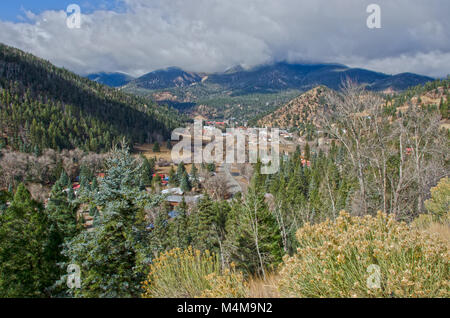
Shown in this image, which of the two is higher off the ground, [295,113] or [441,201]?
[295,113]

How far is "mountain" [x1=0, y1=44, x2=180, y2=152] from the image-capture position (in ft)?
256

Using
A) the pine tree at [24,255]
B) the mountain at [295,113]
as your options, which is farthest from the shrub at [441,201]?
the mountain at [295,113]

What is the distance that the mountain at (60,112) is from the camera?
7812 centimetres

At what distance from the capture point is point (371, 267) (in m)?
2.41

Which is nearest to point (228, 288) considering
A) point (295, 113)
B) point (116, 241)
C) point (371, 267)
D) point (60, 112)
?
point (371, 267)

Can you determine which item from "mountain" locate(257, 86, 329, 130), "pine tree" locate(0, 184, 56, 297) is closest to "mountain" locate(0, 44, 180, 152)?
"mountain" locate(257, 86, 329, 130)

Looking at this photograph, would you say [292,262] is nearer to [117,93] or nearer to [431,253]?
[431,253]

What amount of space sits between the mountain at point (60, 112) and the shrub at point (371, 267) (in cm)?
8678

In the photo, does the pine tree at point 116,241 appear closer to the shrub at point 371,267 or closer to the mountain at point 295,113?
the shrub at point 371,267

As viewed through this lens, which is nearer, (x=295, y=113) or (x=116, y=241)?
(x=116, y=241)

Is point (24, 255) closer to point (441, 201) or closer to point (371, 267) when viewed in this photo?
point (371, 267)

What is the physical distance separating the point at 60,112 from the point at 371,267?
123 m
